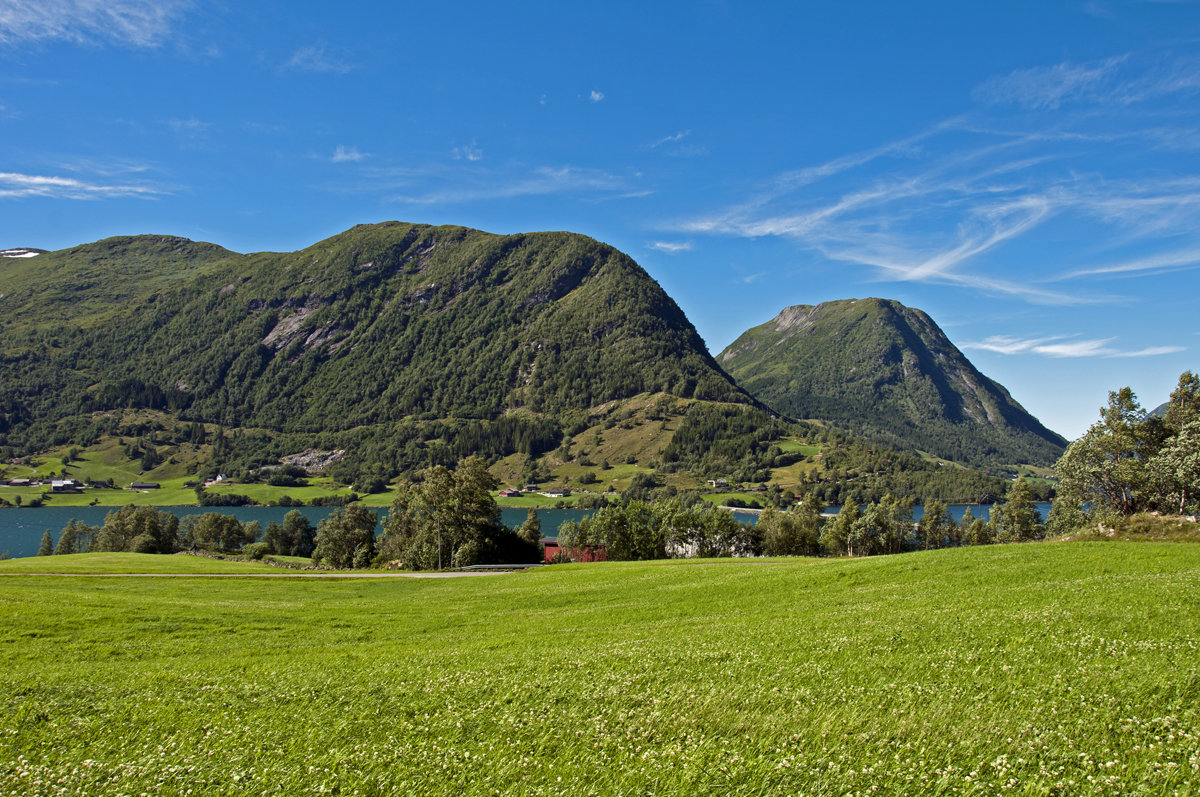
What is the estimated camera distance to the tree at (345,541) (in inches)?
4368

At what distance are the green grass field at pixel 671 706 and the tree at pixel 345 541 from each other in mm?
91589

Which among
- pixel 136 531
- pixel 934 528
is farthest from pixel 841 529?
pixel 136 531

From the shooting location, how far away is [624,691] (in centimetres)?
1227

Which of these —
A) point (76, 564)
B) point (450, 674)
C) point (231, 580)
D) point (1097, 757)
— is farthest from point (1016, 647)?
point (76, 564)

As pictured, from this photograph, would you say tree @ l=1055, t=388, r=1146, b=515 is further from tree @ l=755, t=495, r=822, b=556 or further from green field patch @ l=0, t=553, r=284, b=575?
green field patch @ l=0, t=553, r=284, b=575

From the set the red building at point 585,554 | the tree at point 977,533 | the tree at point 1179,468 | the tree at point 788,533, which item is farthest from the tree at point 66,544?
the tree at point 977,533

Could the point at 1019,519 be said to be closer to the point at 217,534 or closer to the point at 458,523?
the point at 458,523

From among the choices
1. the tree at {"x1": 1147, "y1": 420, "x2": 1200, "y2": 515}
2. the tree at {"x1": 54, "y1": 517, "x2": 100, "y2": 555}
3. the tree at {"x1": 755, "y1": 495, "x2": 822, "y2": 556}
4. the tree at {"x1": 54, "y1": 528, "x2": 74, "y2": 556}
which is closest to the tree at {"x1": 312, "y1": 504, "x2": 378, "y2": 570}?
the tree at {"x1": 54, "y1": 528, "x2": 74, "y2": 556}

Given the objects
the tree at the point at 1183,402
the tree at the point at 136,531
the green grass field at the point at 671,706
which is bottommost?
the tree at the point at 136,531

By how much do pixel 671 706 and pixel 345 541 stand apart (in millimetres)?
113317

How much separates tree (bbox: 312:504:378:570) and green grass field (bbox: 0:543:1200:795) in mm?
91589

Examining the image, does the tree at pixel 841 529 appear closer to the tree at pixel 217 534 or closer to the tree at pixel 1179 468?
the tree at pixel 1179 468

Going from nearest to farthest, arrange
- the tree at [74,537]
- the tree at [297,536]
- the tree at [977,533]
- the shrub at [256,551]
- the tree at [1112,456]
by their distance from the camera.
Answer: the tree at [1112,456] < the tree at [977,533] < the shrub at [256,551] < the tree at [74,537] < the tree at [297,536]

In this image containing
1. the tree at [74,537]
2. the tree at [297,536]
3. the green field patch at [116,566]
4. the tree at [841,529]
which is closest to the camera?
the green field patch at [116,566]
